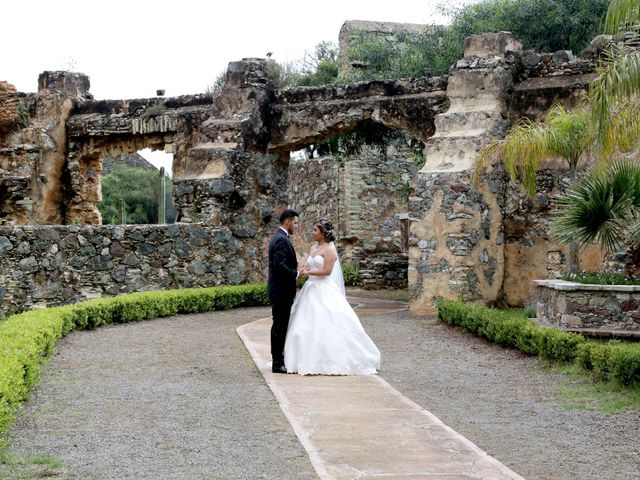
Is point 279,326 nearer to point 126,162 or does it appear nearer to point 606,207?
point 606,207

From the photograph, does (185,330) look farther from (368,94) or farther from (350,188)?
(350,188)

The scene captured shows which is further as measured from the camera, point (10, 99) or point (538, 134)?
point (10, 99)

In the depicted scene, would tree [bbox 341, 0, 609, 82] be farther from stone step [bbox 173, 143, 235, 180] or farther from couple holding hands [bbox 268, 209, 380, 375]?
couple holding hands [bbox 268, 209, 380, 375]

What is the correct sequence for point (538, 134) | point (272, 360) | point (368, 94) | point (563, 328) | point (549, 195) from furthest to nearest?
point (368, 94)
point (549, 195)
point (538, 134)
point (563, 328)
point (272, 360)

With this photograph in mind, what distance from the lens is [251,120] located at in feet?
57.8

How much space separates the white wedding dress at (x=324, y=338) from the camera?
9141 millimetres

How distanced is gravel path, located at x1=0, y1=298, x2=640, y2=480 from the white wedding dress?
0.36 metres

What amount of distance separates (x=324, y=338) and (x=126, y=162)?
39719 millimetres

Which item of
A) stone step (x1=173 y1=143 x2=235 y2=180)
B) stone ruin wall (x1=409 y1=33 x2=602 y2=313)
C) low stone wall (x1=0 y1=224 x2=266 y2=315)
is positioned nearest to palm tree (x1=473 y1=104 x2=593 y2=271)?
stone ruin wall (x1=409 y1=33 x2=602 y2=313)

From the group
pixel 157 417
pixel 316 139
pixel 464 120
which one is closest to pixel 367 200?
pixel 316 139

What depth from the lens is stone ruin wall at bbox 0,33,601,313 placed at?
14.6 m

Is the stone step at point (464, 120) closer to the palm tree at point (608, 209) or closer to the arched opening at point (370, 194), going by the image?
the palm tree at point (608, 209)

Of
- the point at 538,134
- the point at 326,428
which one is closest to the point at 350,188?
the point at 538,134

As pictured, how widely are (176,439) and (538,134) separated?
25.7 ft
